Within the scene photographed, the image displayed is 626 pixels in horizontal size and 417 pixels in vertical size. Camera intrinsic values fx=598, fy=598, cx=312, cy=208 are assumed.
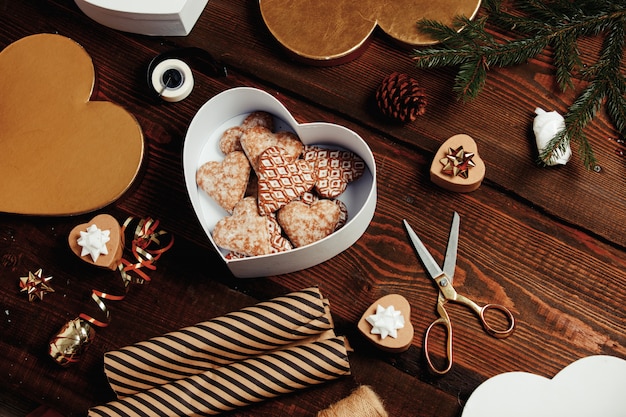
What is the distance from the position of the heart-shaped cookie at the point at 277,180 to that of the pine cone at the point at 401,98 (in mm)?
246

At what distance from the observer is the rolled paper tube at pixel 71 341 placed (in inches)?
52.6

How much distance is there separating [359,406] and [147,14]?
1012mm

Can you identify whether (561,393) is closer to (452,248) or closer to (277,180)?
(452,248)

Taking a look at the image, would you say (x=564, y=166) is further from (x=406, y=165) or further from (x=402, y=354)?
(x=402, y=354)

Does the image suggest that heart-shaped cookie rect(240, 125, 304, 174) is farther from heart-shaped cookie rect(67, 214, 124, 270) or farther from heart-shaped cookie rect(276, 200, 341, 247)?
heart-shaped cookie rect(67, 214, 124, 270)

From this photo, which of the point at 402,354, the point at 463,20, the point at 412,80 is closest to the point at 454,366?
the point at 402,354

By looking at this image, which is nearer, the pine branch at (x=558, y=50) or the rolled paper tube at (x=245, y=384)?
the rolled paper tube at (x=245, y=384)

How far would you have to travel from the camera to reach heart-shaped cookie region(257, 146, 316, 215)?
52.7 inches

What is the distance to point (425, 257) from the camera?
135 centimetres

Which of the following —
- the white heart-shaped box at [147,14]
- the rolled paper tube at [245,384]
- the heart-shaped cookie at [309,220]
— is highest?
the white heart-shaped box at [147,14]

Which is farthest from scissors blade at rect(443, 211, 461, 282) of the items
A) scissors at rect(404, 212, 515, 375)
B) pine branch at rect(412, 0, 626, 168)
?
pine branch at rect(412, 0, 626, 168)

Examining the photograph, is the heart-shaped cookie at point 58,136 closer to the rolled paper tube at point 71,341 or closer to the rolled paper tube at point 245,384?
the rolled paper tube at point 71,341

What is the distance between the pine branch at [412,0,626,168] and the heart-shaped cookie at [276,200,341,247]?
40 cm

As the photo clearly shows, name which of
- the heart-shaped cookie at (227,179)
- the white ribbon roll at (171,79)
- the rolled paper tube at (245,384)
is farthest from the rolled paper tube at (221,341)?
the white ribbon roll at (171,79)
